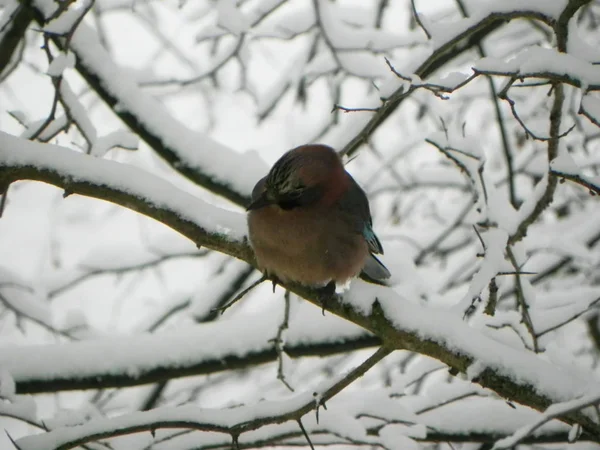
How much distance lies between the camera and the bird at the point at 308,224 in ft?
9.14

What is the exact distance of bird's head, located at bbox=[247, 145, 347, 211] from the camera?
2.84 meters

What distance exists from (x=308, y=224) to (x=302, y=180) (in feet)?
0.62

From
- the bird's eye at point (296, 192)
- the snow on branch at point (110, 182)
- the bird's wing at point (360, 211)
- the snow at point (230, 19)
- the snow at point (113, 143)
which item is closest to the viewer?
the snow on branch at point (110, 182)

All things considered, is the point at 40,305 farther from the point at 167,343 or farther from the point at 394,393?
the point at 394,393

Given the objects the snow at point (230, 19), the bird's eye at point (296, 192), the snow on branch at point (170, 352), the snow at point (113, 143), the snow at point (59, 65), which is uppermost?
the snow at point (230, 19)

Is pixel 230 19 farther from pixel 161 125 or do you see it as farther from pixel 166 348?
pixel 166 348

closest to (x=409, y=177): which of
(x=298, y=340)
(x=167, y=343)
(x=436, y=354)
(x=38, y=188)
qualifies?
(x=298, y=340)

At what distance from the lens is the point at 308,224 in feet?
9.61

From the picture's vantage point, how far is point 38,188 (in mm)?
9641

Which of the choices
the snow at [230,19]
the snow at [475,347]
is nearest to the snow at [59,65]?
the snow at [230,19]

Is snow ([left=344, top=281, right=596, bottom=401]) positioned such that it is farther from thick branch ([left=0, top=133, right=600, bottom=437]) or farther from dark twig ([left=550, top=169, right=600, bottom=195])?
dark twig ([left=550, top=169, right=600, bottom=195])

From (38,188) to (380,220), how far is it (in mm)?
5292

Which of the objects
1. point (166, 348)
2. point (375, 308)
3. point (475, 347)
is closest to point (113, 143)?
point (166, 348)

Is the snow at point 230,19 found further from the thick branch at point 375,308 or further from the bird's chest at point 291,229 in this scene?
the thick branch at point 375,308
